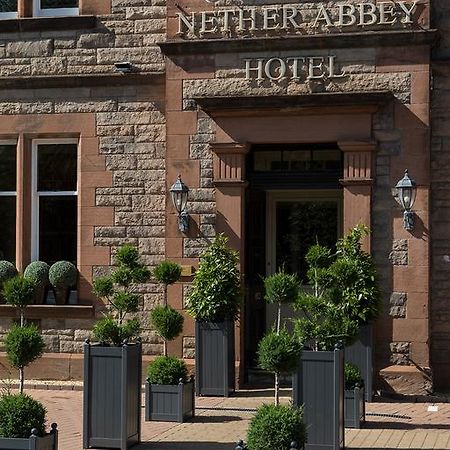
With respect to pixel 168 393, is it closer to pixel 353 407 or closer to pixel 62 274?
pixel 353 407

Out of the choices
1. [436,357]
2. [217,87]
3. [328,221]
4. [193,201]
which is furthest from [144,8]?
[436,357]

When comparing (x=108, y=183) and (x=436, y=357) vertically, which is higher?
(x=108, y=183)

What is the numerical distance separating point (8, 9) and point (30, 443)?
897 cm

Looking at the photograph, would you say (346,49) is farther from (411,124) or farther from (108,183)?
(108,183)

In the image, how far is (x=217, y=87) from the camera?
546 inches

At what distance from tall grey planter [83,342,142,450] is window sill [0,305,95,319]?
14.5 ft

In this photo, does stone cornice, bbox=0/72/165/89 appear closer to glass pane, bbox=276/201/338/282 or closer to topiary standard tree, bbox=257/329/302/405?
glass pane, bbox=276/201/338/282

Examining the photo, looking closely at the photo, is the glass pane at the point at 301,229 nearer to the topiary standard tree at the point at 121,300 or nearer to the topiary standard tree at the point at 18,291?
the topiary standard tree at the point at 121,300

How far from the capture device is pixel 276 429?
8.13 m

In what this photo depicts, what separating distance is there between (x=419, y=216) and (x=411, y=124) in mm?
1192

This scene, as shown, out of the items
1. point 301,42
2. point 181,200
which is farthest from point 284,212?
point 301,42

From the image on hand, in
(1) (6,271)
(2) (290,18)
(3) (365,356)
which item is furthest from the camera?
(1) (6,271)

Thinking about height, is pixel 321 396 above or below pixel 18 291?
below

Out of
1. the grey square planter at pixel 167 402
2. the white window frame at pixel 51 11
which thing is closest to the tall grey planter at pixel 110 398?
the grey square planter at pixel 167 402
